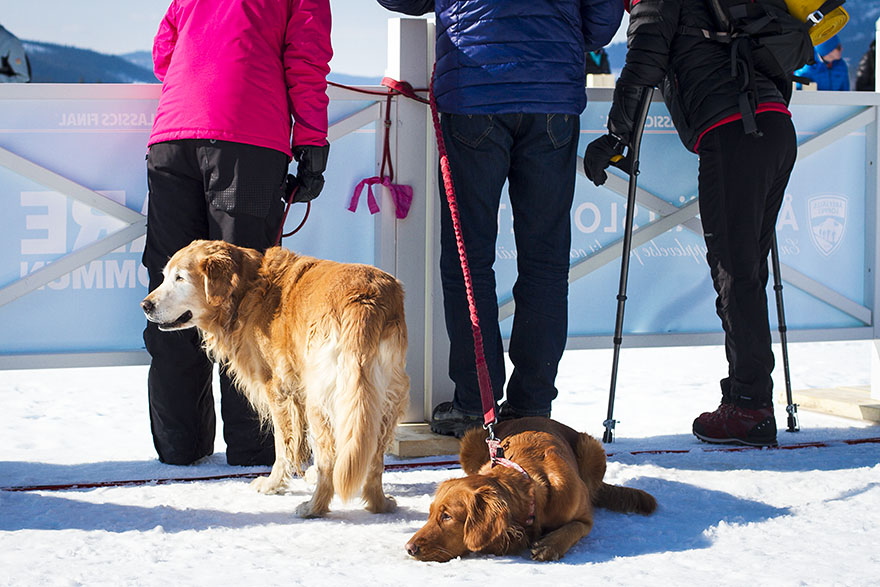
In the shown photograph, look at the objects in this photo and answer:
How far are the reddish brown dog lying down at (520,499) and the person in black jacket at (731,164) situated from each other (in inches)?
42.4

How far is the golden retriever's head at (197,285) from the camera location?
2686 millimetres

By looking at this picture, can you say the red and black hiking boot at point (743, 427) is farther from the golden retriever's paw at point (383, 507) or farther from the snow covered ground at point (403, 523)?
the golden retriever's paw at point (383, 507)

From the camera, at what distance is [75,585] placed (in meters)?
1.91

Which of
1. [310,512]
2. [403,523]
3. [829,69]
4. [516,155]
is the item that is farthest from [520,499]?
[829,69]

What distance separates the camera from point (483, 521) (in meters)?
2.04

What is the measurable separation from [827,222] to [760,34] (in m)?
1.24

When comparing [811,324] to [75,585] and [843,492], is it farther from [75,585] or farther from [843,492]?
[75,585]

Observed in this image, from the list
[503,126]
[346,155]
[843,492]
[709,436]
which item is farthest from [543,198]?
[843,492]

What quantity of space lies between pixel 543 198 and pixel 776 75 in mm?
1115

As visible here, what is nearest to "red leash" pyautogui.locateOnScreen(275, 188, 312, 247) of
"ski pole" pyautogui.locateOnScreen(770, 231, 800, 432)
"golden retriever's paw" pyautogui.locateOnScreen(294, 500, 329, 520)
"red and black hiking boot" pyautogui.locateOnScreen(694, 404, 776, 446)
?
"golden retriever's paw" pyautogui.locateOnScreen(294, 500, 329, 520)

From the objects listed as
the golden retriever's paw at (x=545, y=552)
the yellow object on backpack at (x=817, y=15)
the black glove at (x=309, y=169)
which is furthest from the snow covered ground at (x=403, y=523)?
the yellow object on backpack at (x=817, y=15)

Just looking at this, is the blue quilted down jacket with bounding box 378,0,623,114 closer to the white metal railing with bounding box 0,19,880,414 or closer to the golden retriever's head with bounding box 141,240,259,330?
the white metal railing with bounding box 0,19,880,414

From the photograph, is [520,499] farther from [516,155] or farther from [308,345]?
[516,155]

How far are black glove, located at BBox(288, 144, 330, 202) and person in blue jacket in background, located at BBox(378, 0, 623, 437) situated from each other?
494mm
